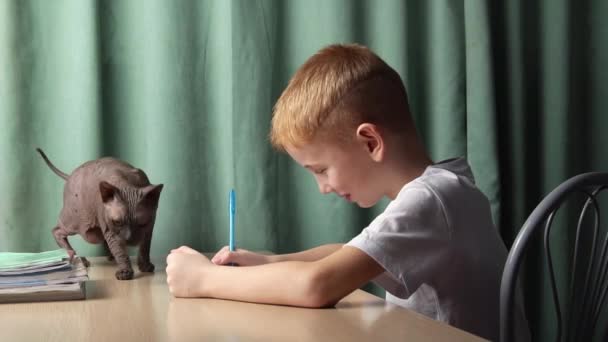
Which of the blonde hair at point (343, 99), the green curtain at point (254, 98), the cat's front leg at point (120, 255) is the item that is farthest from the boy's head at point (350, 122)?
the green curtain at point (254, 98)

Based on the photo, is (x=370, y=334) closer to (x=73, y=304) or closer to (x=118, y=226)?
(x=73, y=304)

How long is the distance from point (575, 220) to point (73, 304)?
140 centimetres

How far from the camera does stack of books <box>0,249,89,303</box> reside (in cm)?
110

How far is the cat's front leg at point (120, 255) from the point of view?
131 cm

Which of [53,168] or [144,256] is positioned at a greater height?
[53,168]

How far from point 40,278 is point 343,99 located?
22.2 inches

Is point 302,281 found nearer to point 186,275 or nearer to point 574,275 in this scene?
point 186,275

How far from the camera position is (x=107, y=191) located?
1332mm

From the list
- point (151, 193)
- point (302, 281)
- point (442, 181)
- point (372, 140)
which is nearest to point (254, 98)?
point (151, 193)

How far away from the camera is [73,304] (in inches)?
42.6

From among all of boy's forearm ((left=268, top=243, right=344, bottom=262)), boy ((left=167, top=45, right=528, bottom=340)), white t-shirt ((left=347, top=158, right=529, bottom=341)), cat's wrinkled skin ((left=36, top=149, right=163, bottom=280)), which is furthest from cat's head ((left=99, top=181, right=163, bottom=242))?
white t-shirt ((left=347, top=158, right=529, bottom=341))

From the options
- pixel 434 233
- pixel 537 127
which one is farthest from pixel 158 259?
pixel 537 127

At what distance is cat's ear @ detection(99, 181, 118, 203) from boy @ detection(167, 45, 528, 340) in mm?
189

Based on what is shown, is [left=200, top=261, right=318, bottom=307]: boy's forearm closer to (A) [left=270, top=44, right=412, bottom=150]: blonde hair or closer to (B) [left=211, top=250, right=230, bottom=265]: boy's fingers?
(B) [left=211, top=250, right=230, bottom=265]: boy's fingers
